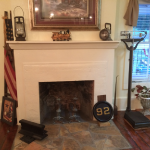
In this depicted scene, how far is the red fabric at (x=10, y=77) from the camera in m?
2.41

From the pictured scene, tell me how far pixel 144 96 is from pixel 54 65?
5.55 feet

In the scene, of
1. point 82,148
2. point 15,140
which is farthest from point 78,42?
point 15,140

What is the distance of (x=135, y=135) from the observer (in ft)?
7.06

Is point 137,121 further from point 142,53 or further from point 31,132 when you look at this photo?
point 31,132

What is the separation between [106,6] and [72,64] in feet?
3.38

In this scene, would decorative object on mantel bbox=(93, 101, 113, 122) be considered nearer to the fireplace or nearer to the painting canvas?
the fireplace

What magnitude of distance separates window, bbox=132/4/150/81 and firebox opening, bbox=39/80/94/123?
1038 mm

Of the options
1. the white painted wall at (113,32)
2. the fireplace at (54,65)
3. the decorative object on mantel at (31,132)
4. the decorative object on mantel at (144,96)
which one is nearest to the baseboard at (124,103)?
the white painted wall at (113,32)

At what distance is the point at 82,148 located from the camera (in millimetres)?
1867

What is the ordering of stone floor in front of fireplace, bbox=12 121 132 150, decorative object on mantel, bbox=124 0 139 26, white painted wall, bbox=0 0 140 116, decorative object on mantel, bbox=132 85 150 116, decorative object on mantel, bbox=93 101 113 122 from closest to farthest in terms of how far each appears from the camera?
stone floor in front of fireplace, bbox=12 121 132 150 → white painted wall, bbox=0 0 140 116 → decorative object on mantel, bbox=93 101 113 122 → decorative object on mantel, bbox=124 0 139 26 → decorative object on mantel, bbox=132 85 150 116

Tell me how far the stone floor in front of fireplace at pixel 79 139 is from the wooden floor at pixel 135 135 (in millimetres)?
80

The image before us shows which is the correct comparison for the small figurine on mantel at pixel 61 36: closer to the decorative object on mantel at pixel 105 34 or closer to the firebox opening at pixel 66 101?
the decorative object on mantel at pixel 105 34

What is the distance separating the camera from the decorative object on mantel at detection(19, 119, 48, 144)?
6.68 feet

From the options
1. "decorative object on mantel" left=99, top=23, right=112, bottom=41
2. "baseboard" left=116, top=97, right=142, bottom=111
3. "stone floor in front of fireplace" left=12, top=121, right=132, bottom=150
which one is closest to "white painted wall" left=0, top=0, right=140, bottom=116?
"baseboard" left=116, top=97, right=142, bottom=111
